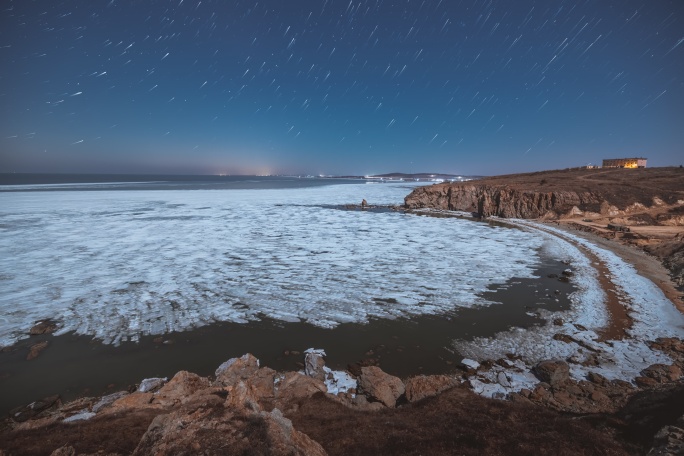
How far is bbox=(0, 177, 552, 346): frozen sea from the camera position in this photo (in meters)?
11.5

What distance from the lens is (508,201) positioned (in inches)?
1620

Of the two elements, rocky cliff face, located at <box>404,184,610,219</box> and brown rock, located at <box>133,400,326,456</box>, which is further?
rocky cliff face, located at <box>404,184,610,219</box>

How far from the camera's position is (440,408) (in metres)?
5.86

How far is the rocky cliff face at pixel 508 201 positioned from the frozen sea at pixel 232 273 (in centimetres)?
1231

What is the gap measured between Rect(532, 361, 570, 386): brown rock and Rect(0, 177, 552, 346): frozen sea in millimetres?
4243

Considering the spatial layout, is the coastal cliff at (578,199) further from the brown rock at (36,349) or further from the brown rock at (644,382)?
the brown rock at (36,349)

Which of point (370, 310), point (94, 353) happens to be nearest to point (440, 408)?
point (370, 310)

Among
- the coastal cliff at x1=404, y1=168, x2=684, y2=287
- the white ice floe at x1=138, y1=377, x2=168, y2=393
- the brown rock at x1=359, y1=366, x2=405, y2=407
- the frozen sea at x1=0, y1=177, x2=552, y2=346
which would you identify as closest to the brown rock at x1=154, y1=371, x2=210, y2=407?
the white ice floe at x1=138, y1=377, x2=168, y2=393

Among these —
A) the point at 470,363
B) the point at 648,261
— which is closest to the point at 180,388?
the point at 470,363

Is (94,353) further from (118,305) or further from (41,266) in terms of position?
(41,266)

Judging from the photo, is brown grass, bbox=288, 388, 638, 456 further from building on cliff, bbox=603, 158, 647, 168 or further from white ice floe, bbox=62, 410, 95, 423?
building on cliff, bbox=603, 158, 647, 168

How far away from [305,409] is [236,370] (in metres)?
2.63

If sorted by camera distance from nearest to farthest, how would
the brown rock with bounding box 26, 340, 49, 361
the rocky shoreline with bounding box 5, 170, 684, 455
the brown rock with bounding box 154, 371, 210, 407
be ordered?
the rocky shoreline with bounding box 5, 170, 684, 455 < the brown rock with bounding box 154, 371, 210, 407 < the brown rock with bounding box 26, 340, 49, 361

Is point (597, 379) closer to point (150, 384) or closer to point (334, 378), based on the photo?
point (334, 378)
